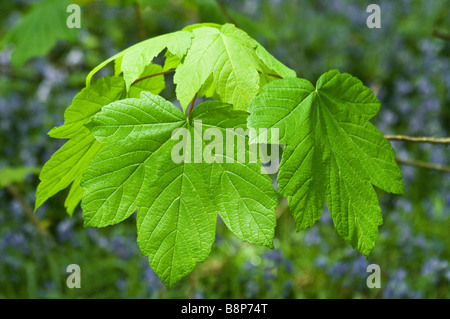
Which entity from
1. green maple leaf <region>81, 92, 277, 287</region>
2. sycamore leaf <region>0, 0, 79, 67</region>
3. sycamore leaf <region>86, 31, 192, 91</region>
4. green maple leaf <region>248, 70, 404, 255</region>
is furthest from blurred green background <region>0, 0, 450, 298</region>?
sycamore leaf <region>86, 31, 192, 91</region>

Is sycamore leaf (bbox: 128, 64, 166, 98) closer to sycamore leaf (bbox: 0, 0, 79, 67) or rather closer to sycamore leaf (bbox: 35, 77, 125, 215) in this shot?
sycamore leaf (bbox: 35, 77, 125, 215)

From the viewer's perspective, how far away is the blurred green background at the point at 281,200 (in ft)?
6.76

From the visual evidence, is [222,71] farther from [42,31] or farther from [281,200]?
[281,200]

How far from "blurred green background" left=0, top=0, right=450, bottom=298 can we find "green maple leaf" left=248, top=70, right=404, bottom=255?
14.8 inches

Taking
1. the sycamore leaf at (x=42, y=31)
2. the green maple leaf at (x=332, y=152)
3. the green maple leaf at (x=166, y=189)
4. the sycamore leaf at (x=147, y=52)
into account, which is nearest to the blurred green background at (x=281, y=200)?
the sycamore leaf at (x=42, y=31)

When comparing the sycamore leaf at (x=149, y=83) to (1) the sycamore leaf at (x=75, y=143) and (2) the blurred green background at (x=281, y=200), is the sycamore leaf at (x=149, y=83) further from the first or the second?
(2) the blurred green background at (x=281, y=200)

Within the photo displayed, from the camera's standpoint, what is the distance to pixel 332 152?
2.43 ft

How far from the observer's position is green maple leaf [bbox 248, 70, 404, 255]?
693mm

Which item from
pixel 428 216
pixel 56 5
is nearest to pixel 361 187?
pixel 56 5

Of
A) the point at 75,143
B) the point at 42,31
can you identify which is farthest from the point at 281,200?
the point at 75,143

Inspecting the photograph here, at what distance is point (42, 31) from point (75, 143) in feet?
4.45

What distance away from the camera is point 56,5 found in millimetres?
1878

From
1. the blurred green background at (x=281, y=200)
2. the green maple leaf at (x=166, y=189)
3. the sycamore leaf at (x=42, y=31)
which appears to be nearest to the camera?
the green maple leaf at (x=166, y=189)
